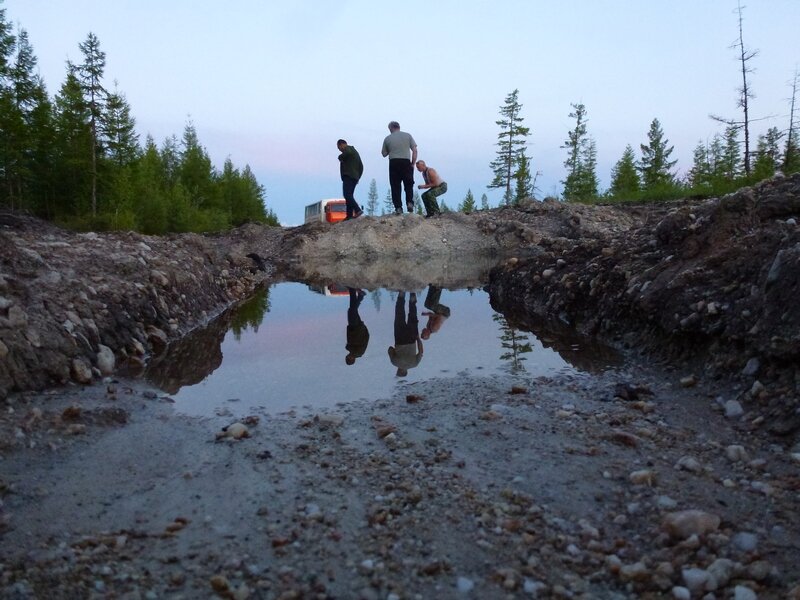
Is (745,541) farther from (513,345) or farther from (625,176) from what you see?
(625,176)

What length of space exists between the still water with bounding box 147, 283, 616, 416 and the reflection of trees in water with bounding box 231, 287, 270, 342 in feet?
0.05

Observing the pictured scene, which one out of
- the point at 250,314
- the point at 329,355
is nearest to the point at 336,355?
the point at 329,355

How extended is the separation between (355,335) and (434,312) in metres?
1.92

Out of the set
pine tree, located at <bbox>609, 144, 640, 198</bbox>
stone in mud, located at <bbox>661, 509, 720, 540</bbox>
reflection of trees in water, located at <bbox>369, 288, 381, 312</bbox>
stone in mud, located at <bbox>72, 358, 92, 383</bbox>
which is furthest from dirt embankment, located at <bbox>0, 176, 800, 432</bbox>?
pine tree, located at <bbox>609, 144, 640, 198</bbox>

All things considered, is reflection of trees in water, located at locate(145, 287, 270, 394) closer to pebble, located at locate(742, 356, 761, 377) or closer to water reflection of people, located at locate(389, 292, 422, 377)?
water reflection of people, located at locate(389, 292, 422, 377)

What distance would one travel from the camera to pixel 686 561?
2031 mm

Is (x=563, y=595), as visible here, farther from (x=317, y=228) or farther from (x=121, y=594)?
(x=317, y=228)

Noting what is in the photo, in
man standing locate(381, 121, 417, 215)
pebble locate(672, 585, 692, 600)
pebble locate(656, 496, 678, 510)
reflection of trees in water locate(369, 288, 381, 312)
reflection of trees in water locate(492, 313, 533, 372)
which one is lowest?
pebble locate(672, 585, 692, 600)

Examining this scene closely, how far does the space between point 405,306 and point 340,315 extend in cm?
117

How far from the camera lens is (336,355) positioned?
A: 232 inches

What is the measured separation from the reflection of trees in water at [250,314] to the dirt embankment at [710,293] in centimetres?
383

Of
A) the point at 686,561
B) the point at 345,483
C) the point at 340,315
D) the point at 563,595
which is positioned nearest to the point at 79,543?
the point at 345,483

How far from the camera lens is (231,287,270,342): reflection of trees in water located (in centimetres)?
750

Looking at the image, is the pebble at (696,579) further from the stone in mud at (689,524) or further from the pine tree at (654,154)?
the pine tree at (654,154)
